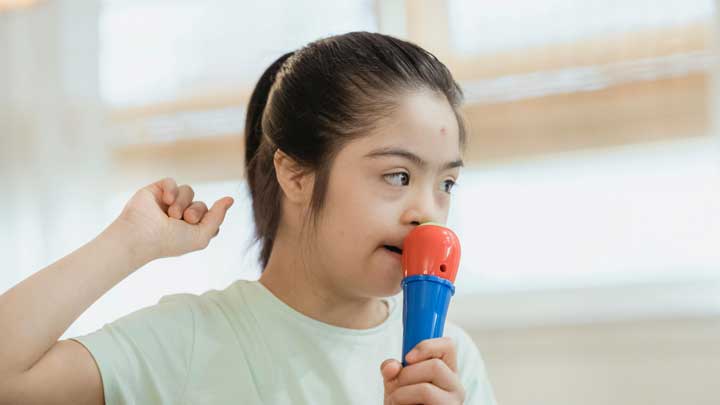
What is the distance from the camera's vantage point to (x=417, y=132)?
829 mm

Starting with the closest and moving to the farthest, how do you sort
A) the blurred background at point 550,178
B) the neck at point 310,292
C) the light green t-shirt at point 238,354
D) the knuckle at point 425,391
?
the knuckle at point 425,391, the light green t-shirt at point 238,354, the neck at point 310,292, the blurred background at point 550,178

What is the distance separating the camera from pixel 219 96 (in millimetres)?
1581

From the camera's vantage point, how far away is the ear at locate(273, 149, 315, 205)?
88 centimetres

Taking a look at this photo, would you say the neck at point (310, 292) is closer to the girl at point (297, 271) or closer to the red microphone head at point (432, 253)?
the girl at point (297, 271)

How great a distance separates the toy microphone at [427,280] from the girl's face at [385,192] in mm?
43

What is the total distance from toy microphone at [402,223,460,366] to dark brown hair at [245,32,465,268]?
0.15m

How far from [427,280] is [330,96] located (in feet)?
0.85

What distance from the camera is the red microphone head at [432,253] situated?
→ 75 centimetres

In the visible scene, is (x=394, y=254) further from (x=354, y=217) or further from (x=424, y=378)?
(x=424, y=378)

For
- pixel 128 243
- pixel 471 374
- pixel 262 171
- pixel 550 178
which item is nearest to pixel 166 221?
pixel 128 243

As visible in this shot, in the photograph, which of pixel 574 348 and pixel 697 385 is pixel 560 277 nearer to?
pixel 574 348

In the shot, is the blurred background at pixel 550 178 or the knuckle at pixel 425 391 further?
the blurred background at pixel 550 178

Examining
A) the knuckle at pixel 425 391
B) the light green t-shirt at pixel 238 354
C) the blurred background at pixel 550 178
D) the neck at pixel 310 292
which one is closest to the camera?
the knuckle at pixel 425 391

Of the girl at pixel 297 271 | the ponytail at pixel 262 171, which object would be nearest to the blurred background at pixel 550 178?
the ponytail at pixel 262 171
